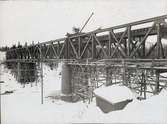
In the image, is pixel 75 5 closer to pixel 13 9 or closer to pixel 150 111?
pixel 13 9

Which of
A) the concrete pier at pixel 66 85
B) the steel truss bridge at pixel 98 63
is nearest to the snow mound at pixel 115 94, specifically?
the steel truss bridge at pixel 98 63

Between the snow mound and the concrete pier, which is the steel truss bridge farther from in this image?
the snow mound

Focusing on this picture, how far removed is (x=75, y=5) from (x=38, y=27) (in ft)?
8.72

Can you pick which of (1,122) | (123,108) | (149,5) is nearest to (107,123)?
(123,108)

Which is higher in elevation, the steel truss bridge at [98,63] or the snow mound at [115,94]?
the steel truss bridge at [98,63]

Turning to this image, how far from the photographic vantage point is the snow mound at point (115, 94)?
287 inches

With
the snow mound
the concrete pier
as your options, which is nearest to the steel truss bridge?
the concrete pier

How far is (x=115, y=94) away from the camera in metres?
7.67

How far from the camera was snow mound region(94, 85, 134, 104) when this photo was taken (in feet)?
23.9

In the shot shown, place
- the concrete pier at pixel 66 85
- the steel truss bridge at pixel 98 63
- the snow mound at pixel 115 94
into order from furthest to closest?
the concrete pier at pixel 66 85 → the steel truss bridge at pixel 98 63 → the snow mound at pixel 115 94

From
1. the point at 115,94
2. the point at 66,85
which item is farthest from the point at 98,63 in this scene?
the point at 66,85

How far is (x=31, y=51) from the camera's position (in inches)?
1000

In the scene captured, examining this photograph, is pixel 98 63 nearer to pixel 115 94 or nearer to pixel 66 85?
pixel 115 94

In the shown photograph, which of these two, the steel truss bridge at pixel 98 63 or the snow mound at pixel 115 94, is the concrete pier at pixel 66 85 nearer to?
the steel truss bridge at pixel 98 63
